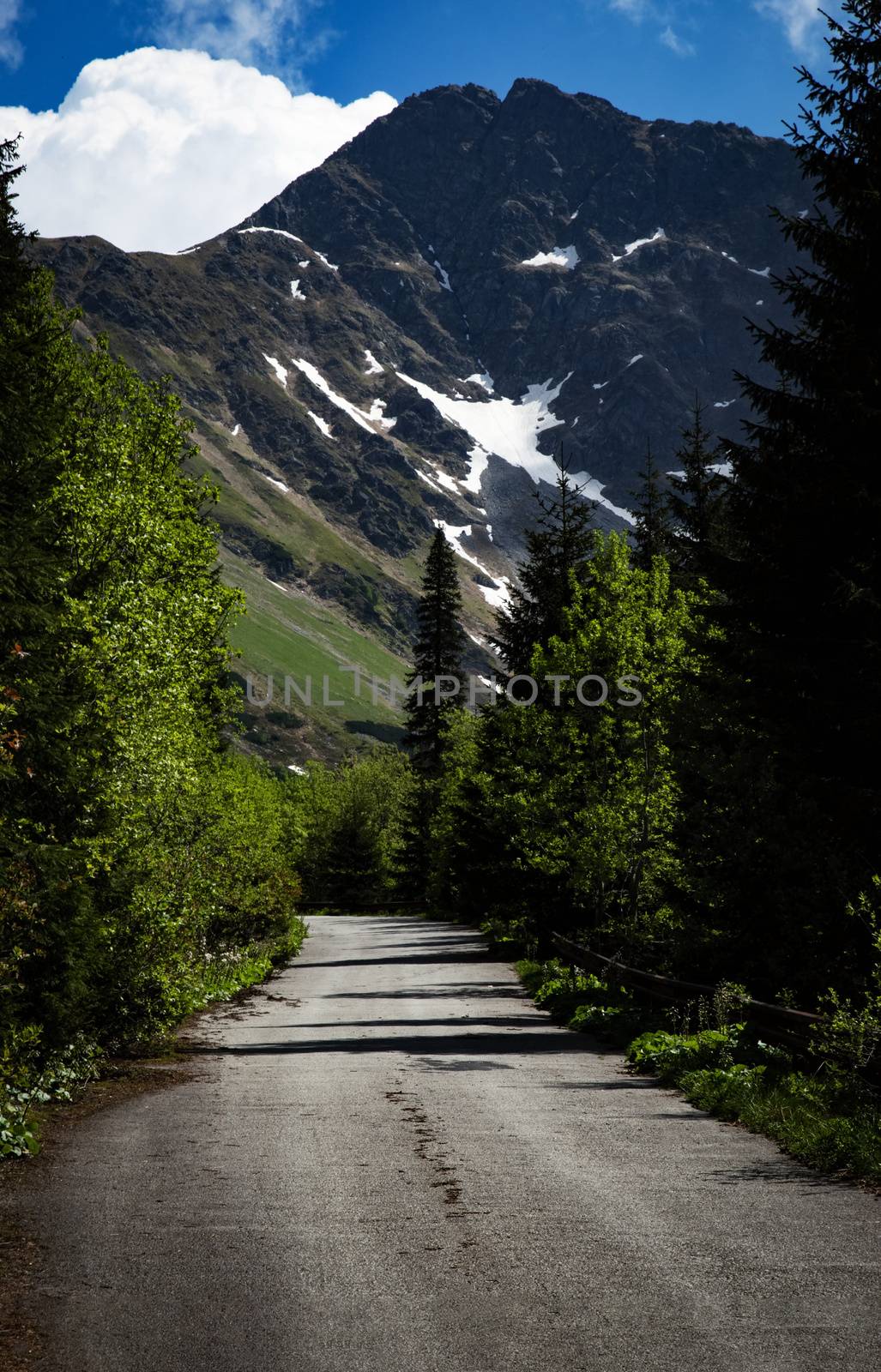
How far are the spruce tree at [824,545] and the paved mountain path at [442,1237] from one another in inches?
146

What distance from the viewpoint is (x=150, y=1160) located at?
9.87m

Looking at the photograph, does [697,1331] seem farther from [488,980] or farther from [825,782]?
[488,980]

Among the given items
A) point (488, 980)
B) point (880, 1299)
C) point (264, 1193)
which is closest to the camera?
point (880, 1299)

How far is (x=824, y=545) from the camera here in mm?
14141

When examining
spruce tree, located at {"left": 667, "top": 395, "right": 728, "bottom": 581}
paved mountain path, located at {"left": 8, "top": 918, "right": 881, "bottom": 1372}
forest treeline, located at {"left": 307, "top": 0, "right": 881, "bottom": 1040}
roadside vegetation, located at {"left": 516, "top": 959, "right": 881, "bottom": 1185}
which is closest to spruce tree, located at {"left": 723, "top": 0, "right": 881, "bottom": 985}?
forest treeline, located at {"left": 307, "top": 0, "right": 881, "bottom": 1040}

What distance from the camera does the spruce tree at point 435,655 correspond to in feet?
232

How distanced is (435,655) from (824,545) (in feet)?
189

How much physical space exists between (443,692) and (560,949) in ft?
135

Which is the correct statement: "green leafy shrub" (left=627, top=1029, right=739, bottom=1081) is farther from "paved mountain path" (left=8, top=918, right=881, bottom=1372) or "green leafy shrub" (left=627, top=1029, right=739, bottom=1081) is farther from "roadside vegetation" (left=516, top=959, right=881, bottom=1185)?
"paved mountain path" (left=8, top=918, right=881, bottom=1372)

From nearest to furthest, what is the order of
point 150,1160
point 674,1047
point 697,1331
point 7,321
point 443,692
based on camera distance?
1. point 697,1331
2. point 150,1160
3. point 674,1047
4. point 7,321
5. point 443,692

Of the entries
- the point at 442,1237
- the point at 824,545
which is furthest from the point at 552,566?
the point at 442,1237

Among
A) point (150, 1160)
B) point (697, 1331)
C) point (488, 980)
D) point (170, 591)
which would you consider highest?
Answer: point (170, 591)

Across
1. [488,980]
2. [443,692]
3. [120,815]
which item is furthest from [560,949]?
[443,692]

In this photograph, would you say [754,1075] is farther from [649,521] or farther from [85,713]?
[649,521]
